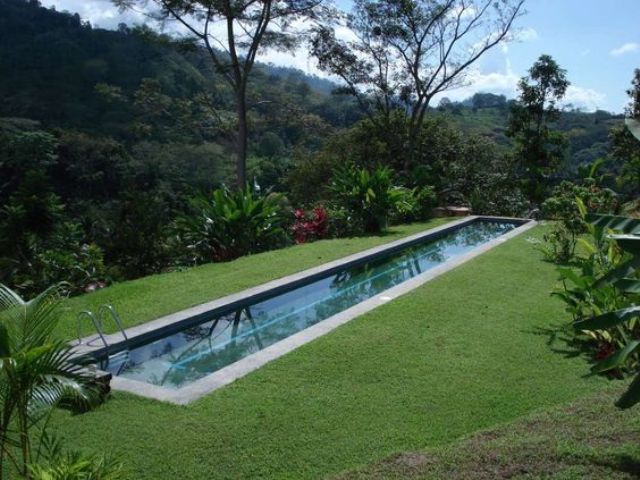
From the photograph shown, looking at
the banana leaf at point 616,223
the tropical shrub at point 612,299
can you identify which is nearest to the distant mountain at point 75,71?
the tropical shrub at point 612,299

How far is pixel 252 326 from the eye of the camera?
19.9 feet

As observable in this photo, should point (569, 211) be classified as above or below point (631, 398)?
above

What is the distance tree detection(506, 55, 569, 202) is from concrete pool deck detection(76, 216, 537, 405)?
7.33 metres

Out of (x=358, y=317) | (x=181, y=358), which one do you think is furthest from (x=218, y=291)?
(x=358, y=317)

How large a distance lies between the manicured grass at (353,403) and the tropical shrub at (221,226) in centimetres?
414

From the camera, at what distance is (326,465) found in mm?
2865

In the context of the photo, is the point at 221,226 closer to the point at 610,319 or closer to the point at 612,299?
the point at 612,299

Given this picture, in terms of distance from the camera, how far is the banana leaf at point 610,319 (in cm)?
245

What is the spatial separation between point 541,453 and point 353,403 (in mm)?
1278

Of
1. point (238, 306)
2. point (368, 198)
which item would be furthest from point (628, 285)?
point (368, 198)

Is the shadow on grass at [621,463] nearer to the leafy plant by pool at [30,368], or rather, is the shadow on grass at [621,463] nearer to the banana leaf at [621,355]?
the banana leaf at [621,355]

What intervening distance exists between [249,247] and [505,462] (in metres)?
7.08

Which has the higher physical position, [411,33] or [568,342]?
[411,33]

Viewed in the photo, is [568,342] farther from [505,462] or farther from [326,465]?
[326,465]
